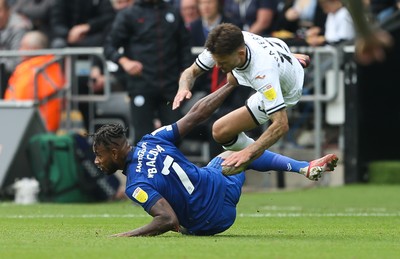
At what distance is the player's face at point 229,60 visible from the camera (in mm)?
10617

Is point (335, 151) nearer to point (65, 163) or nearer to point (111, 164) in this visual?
point (65, 163)

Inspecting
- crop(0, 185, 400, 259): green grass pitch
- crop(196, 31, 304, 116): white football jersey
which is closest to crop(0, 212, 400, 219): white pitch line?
crop(0, 185, 400, 259): green grass pitch

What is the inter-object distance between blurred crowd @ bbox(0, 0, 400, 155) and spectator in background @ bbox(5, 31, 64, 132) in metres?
0.02

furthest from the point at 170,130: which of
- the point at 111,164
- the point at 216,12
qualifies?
the point at 216,12

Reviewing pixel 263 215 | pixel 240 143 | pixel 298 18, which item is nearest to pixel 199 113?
pixel 240 143

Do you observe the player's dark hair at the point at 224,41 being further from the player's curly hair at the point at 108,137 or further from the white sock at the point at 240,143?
the white sock at the point at 240,143

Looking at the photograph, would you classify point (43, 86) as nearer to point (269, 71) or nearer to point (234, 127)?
point (234, 127)

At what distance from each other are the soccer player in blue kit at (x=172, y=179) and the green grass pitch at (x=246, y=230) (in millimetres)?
218

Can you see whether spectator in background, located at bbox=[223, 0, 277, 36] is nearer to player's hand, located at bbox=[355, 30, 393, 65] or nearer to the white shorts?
the white shorts

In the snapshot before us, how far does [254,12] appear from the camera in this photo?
19.9m

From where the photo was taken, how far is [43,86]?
18359 millimetres

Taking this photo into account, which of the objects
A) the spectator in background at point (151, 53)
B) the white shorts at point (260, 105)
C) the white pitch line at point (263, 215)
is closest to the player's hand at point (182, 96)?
the white shorts at point (260, 105)

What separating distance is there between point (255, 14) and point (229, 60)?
9.40 meters

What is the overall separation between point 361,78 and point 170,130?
9512 millimetres
